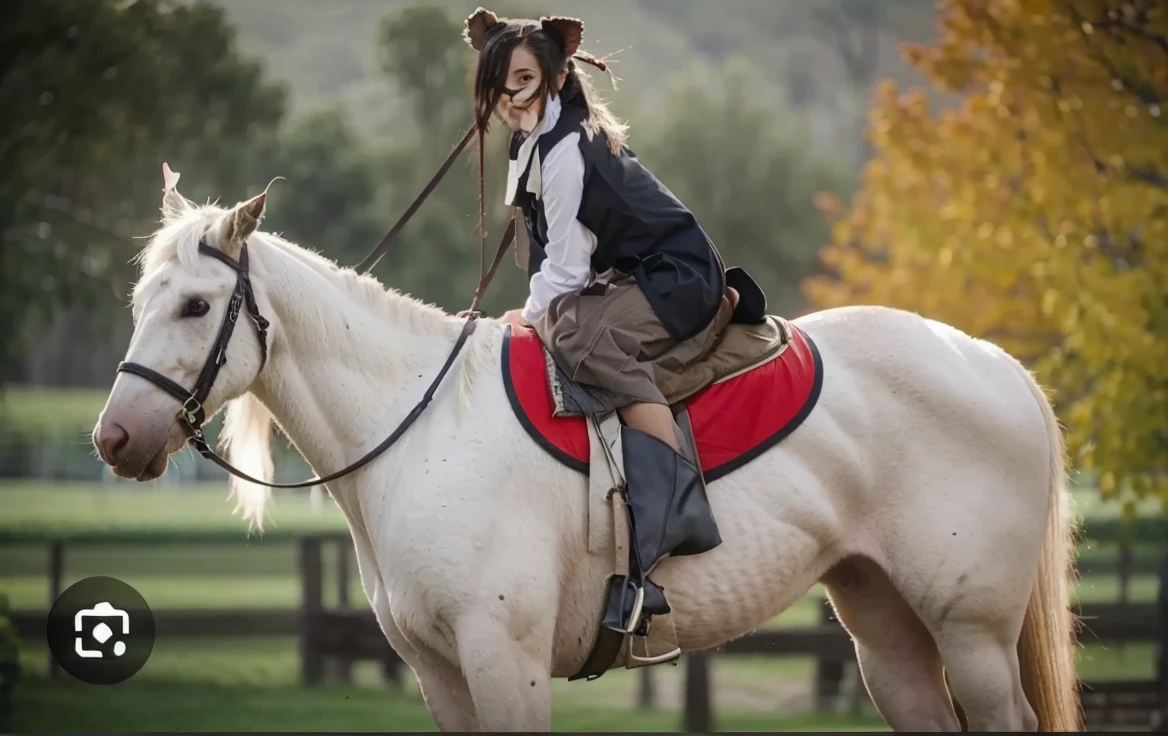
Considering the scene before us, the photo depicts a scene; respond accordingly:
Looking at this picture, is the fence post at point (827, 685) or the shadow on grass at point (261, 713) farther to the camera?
the fence post at point (827, 685)

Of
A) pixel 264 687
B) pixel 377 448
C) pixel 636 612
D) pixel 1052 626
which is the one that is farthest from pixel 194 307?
pixel 264 687

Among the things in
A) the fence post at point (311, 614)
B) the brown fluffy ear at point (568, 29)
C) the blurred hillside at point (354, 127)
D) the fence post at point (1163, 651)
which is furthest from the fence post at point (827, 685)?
the brown fluffy ear at point (568, 29)

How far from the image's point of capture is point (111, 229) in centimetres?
1305

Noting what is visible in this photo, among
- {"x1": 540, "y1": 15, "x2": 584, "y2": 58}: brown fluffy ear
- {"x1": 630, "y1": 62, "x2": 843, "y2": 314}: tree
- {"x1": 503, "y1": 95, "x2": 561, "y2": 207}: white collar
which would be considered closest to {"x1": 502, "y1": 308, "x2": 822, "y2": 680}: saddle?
{"x1": 503, "y1": 95, "x2": 561, "y2": 207}: white collar

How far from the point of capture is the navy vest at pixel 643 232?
345 cm

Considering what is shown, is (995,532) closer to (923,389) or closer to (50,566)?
(923,389)

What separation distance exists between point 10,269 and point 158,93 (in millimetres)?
2089

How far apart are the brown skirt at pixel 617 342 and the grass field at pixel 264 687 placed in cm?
153

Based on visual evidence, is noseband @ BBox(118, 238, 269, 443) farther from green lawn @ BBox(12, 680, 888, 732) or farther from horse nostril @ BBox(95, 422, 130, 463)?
green lawn @ BBox(12, 680, 888, 732)

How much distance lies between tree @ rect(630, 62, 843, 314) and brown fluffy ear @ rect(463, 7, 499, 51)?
1849 centimetres

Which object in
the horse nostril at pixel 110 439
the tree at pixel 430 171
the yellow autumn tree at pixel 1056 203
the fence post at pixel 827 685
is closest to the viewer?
the horse nostril at pixel 110 439

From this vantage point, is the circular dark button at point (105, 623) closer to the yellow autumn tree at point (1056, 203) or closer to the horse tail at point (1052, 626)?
the horse tail at point (1052, 626)

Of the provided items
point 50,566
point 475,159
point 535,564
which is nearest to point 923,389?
point 535,564

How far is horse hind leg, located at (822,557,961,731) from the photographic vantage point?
12.7ft
